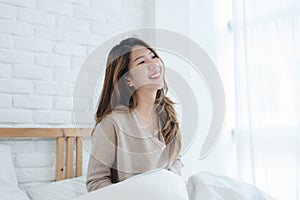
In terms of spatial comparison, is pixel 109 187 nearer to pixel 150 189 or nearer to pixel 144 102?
pixel 150 189

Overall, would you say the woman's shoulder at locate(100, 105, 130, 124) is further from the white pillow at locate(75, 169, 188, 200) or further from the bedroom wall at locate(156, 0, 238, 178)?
the bedroom wall at locate(156, 0, 238, 178)

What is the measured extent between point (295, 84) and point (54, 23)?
1276mm

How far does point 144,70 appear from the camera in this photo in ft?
3.61

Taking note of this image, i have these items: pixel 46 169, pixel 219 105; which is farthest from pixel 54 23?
pixel 219 105

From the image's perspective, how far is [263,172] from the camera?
1.88m

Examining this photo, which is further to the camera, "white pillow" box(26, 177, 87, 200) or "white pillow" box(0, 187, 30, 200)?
"white pillow" box(26, 177, 87, 200)

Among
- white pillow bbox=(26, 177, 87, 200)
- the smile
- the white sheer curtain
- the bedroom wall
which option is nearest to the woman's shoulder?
the smile

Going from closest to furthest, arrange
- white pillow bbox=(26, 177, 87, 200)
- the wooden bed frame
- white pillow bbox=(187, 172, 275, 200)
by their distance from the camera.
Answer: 1. white pillow bbox=(187, 172, 275, 200)
2. white pillow bbox=(26, 177, 87, 200)
3. the wooden bed frame

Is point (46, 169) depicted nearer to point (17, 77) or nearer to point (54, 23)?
point (17, 77)

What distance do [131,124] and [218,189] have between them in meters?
0.38

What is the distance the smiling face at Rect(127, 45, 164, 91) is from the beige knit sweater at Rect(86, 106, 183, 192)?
11 centimetres

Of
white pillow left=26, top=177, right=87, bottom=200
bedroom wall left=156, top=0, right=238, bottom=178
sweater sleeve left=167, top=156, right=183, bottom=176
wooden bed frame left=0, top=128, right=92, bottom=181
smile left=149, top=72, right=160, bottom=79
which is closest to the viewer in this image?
smile left=149, top=72, right=160, bottom=79

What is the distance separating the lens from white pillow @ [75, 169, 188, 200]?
59cm

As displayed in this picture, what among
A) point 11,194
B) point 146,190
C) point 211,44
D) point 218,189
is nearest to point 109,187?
point 146,190
